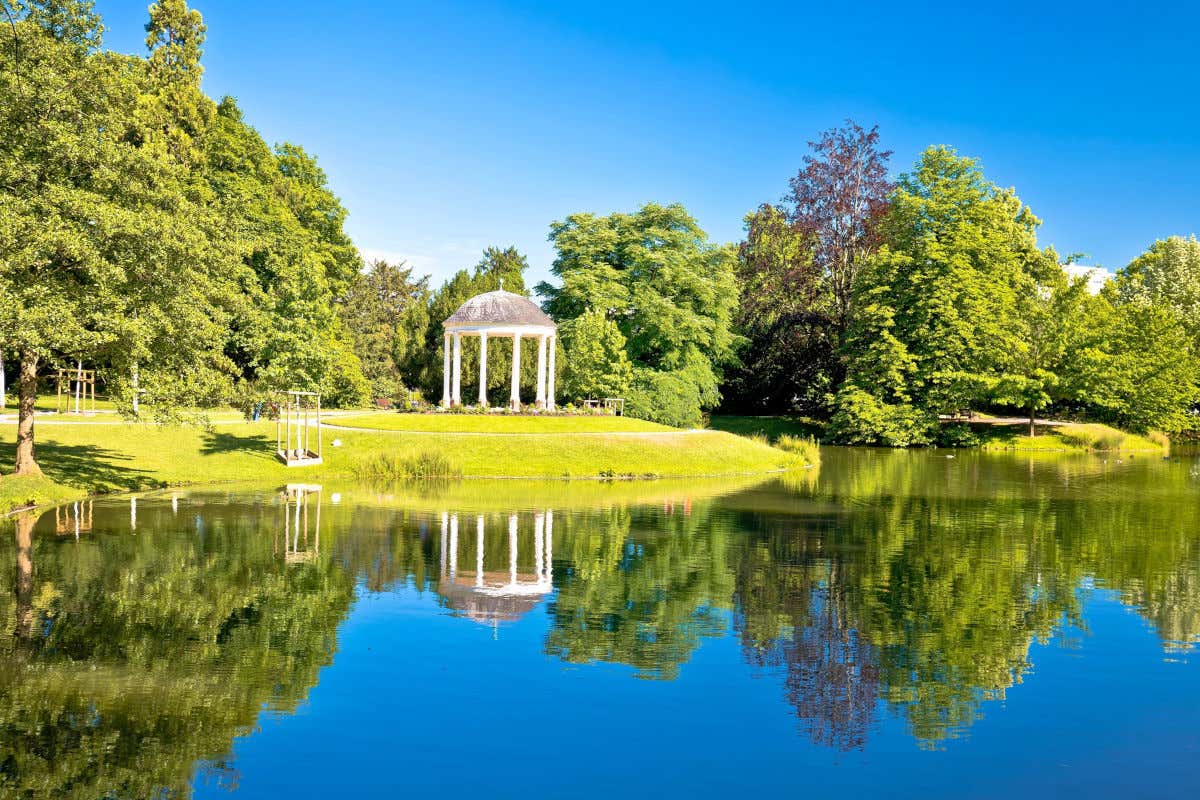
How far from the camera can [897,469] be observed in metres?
49.7

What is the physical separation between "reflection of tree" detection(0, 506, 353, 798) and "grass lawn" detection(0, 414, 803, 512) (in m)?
14.0

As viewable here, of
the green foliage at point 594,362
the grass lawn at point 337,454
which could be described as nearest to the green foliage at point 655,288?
the green foliage at point 594,362

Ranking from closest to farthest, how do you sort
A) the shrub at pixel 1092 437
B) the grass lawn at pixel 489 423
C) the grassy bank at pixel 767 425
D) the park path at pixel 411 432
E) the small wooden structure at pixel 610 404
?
1. the park path at pixel 411 432
2. the grass lawn at pixel 489 423
3. the small wooden structure at pixel 610 404
4. the shrub at pixel 1092 437
5. the grassy bank at pixel 767 425

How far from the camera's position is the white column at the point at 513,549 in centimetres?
2092

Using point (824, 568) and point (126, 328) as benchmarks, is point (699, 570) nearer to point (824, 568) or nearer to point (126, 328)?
point (824, 568)

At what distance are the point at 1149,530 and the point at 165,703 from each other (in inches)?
1057

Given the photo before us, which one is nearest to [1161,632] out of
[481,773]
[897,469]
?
[481,773]

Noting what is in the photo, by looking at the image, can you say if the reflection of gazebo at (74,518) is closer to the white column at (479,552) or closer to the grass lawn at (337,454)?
the grass lawn at (337,454)

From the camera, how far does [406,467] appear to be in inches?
1586

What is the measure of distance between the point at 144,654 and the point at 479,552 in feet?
32.2

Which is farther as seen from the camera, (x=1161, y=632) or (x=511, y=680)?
(x=1161, y=632)

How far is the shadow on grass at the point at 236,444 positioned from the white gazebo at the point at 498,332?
12272 millimetres

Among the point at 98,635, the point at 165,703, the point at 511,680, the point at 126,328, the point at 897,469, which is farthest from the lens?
the point at 897,469

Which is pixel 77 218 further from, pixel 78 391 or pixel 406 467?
pixel 78 391
